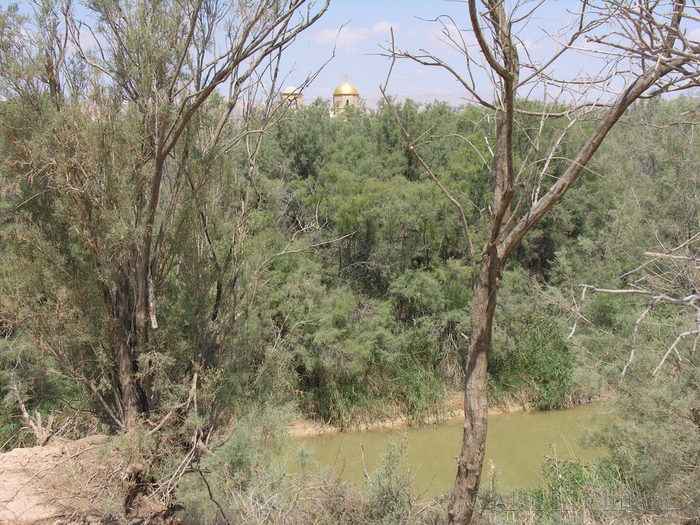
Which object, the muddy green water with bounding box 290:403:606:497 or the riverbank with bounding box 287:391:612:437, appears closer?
the muddy green water with bounding box 290:403:606:497

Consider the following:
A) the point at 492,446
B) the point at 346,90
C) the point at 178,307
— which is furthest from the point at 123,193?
the point at 346,90

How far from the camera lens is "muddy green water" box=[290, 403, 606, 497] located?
352 inches

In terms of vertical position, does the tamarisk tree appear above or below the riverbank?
above

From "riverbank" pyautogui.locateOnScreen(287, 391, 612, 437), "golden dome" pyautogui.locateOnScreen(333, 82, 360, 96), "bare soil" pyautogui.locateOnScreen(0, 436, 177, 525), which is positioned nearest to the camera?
"bare soil" pyautogui.locateOnScreen(0, 436, 177, 525)

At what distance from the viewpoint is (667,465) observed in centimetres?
545

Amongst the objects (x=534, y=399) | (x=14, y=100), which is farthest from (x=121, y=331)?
(x=534, y=399)

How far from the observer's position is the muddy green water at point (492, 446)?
352 inches

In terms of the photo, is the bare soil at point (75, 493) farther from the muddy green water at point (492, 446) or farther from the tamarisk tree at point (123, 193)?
the muddy green water at point (492, 446)

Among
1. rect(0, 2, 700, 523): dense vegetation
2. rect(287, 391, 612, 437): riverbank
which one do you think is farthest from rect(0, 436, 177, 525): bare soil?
rect(287, 391, 612, 437): riverbank

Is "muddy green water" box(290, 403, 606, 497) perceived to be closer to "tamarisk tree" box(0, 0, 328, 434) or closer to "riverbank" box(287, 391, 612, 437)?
"riverbank" box(287, 391, 612, 437)

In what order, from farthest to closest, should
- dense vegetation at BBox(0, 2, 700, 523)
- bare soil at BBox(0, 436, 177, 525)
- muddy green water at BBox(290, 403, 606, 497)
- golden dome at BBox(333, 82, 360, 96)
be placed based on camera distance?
golden dome at BBox(333, 82, 360, 96)
muddy green water at BBox(290, 403, 606, 497)
dense vegetation at BBox(0, 2, 700, 523)
bare soil at BBox(0, 436, 177, 525)

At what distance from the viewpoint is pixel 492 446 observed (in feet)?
Result: 32.7

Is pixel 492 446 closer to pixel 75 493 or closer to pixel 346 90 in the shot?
pixel 75 493

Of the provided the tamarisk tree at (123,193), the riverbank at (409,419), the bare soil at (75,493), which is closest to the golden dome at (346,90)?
the riverbank at (409,419)
